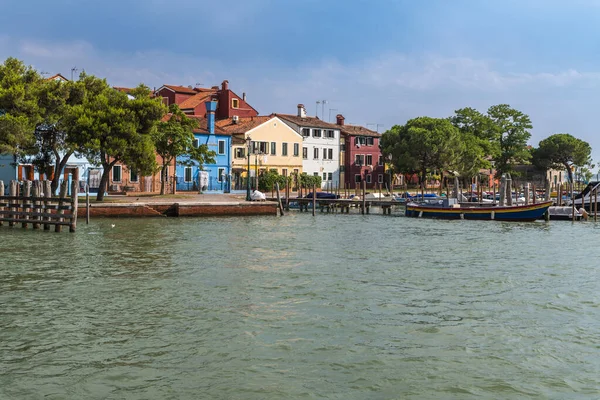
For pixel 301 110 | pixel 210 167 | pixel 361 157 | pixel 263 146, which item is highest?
pixel 301 110

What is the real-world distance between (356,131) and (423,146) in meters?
12.2

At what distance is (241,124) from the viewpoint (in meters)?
83.3

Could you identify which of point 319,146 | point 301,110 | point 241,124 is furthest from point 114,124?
point 301,110

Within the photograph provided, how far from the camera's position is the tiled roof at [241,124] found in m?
80.7

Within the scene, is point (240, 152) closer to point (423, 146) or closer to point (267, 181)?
point (267, 181)

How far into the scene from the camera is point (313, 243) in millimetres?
33062

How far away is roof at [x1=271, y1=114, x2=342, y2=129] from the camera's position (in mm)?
89906

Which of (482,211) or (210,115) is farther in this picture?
(210,115)

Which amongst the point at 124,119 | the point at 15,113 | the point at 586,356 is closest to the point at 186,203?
the point at 124,119

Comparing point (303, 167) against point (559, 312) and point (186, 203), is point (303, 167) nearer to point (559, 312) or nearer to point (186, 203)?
point (186, 203)

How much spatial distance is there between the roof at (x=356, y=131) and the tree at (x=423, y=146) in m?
4.67

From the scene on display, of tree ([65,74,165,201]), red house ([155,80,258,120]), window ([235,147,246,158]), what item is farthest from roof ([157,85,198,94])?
tree ([65,74,165,201])

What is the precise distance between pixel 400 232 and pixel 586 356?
91.7 feet

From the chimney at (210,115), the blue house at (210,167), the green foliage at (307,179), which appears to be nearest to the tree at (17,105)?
the blue house at (210,167)
